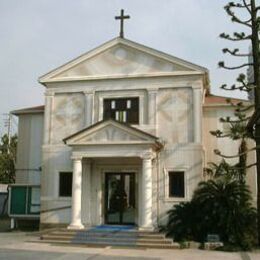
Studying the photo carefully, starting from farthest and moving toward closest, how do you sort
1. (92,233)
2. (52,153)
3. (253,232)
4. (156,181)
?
(52,153) < (156,181) < (92,233) < (253,232)

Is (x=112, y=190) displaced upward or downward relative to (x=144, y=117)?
downward

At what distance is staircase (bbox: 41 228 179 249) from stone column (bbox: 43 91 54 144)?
470 centimetres

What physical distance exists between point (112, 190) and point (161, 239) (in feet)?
13.9

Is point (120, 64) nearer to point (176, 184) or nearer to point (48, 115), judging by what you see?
point (48, 115)

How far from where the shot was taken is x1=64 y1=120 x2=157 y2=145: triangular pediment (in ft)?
67.5

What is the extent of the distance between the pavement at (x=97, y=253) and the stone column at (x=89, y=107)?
599 cm

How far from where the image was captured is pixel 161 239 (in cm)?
1870

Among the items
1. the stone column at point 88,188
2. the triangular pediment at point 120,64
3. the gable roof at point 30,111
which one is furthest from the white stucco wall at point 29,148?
the stone column at point 88,188

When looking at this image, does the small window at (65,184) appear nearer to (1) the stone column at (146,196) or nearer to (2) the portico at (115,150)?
(2) the portico at (115,150)

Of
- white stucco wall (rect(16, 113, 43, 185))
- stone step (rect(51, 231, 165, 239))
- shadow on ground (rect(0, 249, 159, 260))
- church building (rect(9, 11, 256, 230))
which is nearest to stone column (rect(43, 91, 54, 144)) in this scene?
church building (rect(9, 11, 256, 230))

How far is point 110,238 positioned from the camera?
19016mm

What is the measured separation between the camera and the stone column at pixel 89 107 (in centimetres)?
2238

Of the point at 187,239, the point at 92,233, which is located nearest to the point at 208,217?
the point at 187,239

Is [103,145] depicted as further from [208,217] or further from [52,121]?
[208,217]
